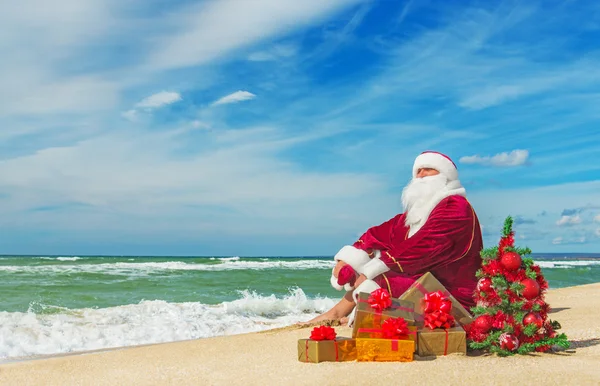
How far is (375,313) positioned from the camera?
4.12 m

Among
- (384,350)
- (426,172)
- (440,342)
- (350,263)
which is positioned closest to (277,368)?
(384,350)

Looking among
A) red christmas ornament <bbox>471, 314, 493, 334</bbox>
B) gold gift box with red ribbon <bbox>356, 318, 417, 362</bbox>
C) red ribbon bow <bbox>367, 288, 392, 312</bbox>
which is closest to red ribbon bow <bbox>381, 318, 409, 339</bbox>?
gold gift box with red ribbon <bbox>356, 318, 417, 362</bbox>

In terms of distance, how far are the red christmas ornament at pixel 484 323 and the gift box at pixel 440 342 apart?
0.47 ft

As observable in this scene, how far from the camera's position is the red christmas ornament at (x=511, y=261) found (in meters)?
4.23

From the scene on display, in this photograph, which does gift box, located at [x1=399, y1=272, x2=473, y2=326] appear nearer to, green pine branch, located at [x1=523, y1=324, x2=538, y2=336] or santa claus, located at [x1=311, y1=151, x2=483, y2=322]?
santa claus, located at [x1=311, y1=151, x2=483, y2=322]

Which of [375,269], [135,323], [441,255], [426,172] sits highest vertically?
[426,172]

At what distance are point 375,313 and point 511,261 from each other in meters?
1.04

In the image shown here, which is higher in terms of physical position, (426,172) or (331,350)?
(426,172)

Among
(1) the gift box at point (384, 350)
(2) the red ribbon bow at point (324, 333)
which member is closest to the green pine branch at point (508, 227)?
(1) the gift box at point (384, 350)

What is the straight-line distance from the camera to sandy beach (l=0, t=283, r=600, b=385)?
11.9ft

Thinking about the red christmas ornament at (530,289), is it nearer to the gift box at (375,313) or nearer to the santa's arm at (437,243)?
the santa's arm at (437,243)

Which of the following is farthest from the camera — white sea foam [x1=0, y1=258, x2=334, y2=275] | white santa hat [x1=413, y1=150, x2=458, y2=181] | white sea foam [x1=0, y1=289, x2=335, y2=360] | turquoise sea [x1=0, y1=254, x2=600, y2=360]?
white sea foam [x1=0, y1=258, x2=334, y2=275]

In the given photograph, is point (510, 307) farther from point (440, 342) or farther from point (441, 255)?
point (441, 255)

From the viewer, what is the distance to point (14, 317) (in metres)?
8.30
